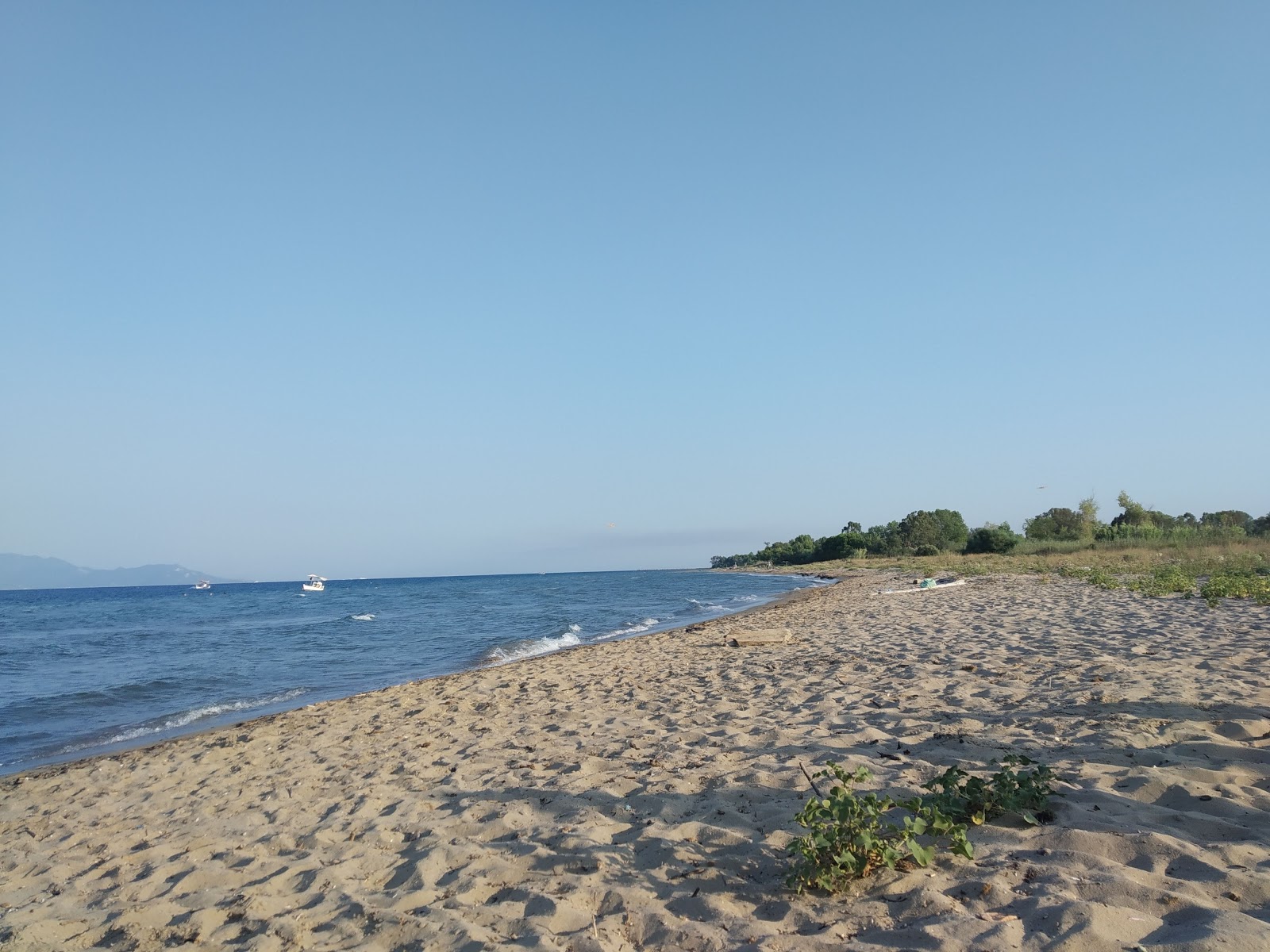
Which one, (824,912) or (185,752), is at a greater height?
(824,912)

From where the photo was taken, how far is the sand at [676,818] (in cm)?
338

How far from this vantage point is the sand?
338 cm

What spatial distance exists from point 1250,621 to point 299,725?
1383 cm

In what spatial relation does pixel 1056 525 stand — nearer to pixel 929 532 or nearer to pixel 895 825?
pixel 929 532

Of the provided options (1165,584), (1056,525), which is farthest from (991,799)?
(1056,525)

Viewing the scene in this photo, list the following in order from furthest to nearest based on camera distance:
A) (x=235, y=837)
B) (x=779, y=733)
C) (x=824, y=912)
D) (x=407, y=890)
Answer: (x=779, y=733) < (x=235, y=837) < (x=407, y=890) < (x=824, y=912)

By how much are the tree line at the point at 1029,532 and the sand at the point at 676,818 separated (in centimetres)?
3410

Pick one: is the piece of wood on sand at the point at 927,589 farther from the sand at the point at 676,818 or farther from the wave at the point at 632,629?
the sand at the point at 676,818

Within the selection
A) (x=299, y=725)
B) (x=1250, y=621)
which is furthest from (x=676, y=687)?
(x=1250, y=621)

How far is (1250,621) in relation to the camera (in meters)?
11.1

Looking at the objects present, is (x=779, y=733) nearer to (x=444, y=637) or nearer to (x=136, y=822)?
(x=136, y=822)

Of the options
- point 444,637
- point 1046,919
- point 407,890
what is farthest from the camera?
point 444,637

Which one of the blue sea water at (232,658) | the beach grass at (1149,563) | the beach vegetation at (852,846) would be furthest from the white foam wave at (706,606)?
the beach vegetation at (852,846)

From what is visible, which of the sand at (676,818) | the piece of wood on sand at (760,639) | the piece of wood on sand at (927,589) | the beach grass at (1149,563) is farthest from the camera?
the piece of wood on sand at (927,589)
